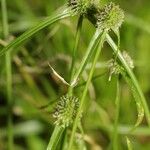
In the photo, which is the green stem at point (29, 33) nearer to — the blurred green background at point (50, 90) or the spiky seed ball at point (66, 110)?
the spiky seed ball at point (66, 110)

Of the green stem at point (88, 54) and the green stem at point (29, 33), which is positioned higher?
the green stem at point (29, 33)

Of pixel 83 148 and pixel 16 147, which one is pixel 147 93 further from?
pixel 83 148

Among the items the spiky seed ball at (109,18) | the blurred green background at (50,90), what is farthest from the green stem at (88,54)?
the blurred green background at (50,90)

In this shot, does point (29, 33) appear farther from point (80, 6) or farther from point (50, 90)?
point (50, 90)

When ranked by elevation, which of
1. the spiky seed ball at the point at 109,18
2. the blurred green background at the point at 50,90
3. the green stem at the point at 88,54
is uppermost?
the blurred green background at the point at 50,90

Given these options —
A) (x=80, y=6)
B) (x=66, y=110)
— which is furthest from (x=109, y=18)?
(x=66, y=110)
